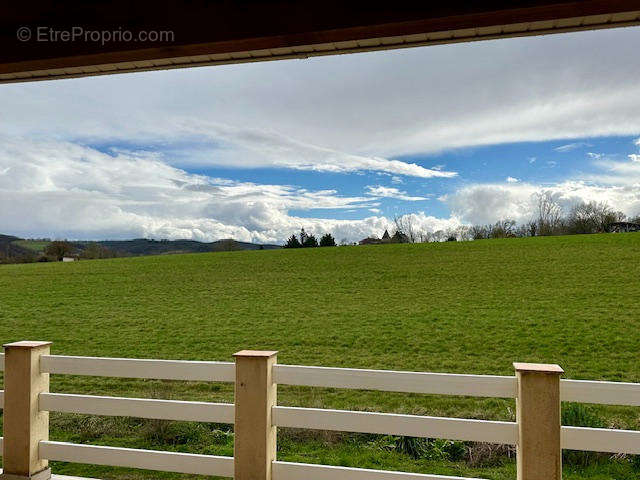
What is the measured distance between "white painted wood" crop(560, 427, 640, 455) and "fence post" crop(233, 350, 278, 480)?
65.3 inches

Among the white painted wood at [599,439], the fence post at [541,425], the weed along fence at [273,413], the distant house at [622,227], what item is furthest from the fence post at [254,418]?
the distant house at [622,227]

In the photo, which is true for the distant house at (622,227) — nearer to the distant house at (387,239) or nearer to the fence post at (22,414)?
the distant house at (387,239)

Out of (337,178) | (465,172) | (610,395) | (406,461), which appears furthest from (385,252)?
(610,395)

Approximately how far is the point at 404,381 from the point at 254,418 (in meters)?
0.93

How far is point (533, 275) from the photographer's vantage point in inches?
866

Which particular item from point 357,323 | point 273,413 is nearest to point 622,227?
point 357,323

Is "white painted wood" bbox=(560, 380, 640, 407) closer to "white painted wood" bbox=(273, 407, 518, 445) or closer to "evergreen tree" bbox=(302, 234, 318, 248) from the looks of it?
"white painted wood" bbox=(273, 407, 518, 445)

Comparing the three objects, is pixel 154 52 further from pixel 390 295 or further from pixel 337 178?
pixel 337 178

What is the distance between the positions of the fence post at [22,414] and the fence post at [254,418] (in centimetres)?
146

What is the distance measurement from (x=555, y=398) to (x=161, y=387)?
8.68 m

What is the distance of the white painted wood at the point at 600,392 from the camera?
2562 millimetres

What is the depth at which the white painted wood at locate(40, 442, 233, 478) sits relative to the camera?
2953 mm

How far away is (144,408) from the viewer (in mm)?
3133

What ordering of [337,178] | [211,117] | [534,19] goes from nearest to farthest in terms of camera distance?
[534,19] < [211,117] < [337,178]
